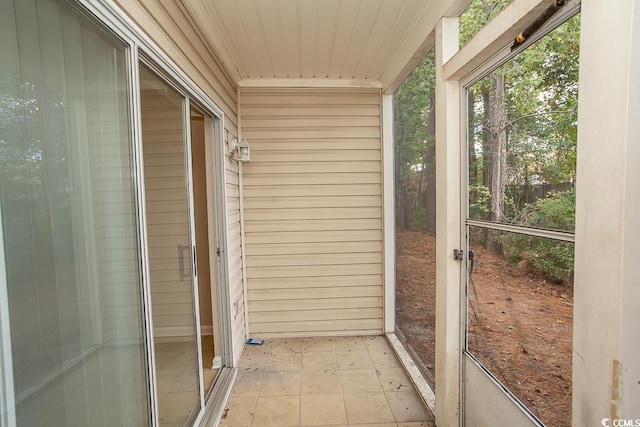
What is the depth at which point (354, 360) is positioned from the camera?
2.63 meters

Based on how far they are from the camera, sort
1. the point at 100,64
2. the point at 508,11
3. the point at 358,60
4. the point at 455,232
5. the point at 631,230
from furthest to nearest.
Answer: the point at 358,60 < the point at 455,232 < the point at 508,11 < the point at 100,64 < the point at 631,230

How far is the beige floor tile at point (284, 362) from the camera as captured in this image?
8.26ft

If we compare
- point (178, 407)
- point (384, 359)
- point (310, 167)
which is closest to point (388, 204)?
point (310, 167)

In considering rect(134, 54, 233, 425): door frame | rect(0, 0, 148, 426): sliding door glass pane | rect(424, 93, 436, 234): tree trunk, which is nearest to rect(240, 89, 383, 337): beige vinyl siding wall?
rect(134, 54, 233, 425): door frame

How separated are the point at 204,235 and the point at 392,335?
223 cm

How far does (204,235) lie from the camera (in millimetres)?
2918

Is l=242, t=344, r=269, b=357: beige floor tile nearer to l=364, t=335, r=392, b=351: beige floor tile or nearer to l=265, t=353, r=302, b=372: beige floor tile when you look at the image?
l=265, t=353, r=302, b=372: beige floor tile

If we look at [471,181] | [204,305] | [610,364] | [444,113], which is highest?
[444,113]

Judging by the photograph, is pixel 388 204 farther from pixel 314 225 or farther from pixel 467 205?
pixel 467 205

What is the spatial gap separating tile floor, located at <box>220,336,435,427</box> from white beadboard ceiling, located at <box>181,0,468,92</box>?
253 cm

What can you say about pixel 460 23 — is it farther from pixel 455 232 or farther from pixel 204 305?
pixel 204 305

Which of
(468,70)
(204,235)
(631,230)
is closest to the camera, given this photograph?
(631,230)

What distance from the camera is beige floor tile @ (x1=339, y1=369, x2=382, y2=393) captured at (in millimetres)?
2229

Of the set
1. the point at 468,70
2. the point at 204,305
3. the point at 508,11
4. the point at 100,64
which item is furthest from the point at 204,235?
the point at 508,11
